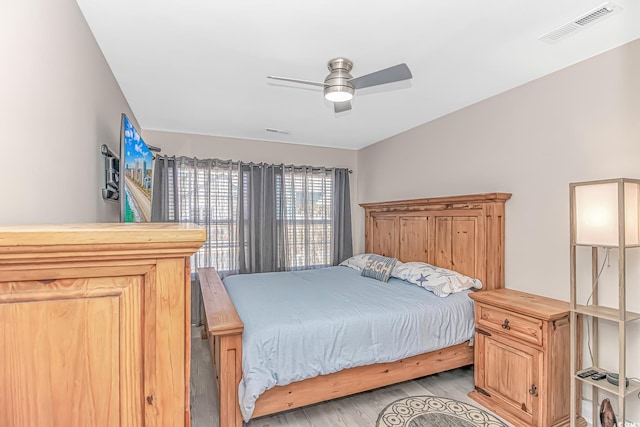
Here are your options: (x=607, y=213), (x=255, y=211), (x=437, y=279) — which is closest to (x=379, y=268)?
(x=437, y=279)

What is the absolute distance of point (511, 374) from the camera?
7.61 ft

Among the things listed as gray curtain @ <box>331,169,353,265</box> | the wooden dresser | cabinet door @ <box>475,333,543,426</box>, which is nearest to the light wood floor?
cabinet door @ <box>475,333,543,426</box>

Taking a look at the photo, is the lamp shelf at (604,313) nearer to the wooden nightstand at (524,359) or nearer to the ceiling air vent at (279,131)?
the wooden nightstand at (524,359)

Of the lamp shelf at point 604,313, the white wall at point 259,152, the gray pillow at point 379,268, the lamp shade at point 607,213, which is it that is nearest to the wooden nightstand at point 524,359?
the lamp shelf at point 604,313

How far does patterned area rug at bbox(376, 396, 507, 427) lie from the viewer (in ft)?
7.27

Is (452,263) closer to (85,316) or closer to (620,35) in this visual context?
(620,35)

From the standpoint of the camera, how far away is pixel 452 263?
10.8 ft

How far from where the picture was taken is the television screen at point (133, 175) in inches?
77.4

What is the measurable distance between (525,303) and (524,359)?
0.38 meters

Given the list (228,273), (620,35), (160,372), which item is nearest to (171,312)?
(160,372)

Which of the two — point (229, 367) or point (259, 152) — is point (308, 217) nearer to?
point (259, 152)

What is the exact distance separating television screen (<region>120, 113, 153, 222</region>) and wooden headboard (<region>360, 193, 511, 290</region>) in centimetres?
274

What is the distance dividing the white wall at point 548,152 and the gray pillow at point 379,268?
0.97m

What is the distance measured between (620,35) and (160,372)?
114 inches
